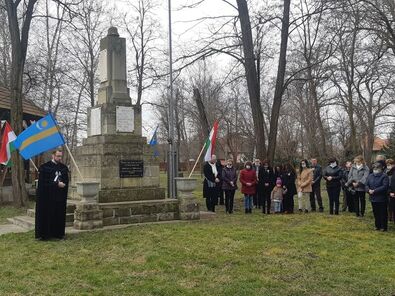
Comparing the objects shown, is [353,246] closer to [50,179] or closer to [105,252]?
[105,252]

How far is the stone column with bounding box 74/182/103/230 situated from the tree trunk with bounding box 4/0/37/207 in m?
7.79

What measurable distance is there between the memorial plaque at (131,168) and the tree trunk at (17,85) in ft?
23.3

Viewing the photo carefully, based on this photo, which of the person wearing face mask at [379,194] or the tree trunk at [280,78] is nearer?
the person wearing face mask at [379,194]

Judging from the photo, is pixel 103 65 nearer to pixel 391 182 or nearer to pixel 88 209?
pixel 88 209

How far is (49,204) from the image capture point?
10.1 m

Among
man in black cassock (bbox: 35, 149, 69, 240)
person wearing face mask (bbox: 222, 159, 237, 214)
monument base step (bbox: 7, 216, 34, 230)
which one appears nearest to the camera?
man in black cassock (bbox: 35, 149, 69, 240)

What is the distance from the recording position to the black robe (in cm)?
999

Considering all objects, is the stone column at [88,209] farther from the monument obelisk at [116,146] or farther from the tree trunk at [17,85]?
the tree trunk at [17,85]

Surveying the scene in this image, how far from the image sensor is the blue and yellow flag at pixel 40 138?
453 inches

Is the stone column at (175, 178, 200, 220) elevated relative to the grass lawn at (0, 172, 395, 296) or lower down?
elevated

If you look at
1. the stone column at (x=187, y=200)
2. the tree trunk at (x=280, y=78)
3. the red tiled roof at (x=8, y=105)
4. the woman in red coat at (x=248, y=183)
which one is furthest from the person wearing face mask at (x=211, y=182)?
the red tiled roof at (x=8, y=105)

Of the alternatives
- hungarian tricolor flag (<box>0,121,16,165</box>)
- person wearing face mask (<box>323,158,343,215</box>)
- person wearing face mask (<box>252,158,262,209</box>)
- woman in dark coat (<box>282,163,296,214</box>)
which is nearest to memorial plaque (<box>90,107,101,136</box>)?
hungarian tricolor flag (<box>0,121,16,165</box>)

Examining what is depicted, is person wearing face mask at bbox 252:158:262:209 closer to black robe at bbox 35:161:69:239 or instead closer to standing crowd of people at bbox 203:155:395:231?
standing crowd of people at bbox 203:155:395:231

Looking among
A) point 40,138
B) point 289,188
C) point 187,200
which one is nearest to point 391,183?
point 289,188
